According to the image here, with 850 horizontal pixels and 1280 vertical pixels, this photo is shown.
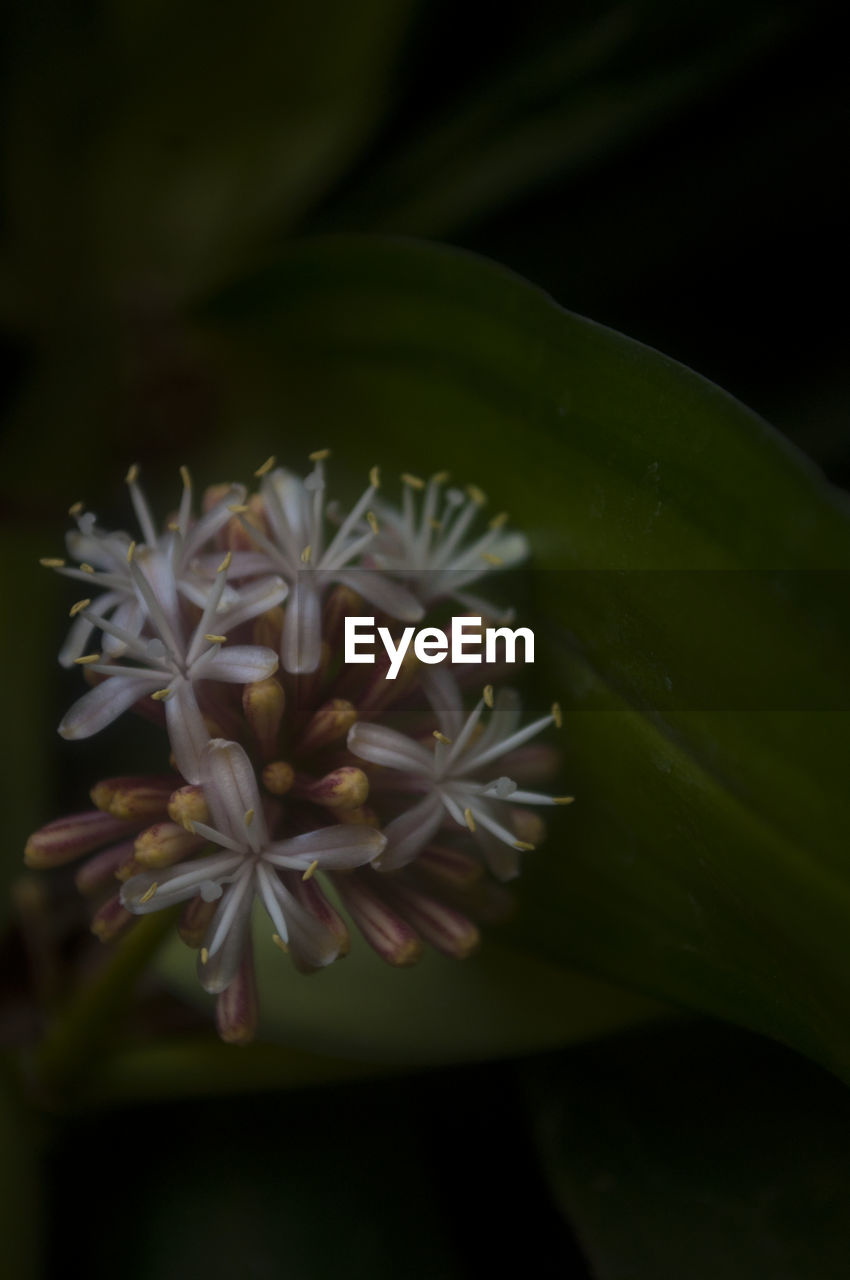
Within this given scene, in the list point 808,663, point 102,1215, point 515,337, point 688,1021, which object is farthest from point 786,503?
point 102,1215

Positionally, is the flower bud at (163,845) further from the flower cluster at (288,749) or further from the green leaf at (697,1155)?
the green leaf at (697,1155)

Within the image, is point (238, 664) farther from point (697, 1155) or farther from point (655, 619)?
point (697, 1155)

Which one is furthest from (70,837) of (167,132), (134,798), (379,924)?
(167,132)

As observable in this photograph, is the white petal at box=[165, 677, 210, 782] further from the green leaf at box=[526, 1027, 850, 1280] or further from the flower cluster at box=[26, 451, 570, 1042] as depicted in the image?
the green leaf at box=[526, 1027, 850, 1280]

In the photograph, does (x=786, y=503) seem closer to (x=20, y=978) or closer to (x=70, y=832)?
(x=70, y=832)

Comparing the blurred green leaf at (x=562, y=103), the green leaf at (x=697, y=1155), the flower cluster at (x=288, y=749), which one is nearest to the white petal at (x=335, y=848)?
the flower cluster at (x=288, y=749)
